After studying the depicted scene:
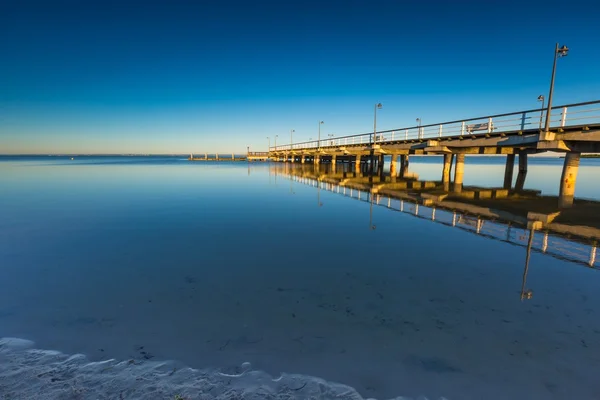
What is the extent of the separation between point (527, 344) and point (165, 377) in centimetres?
472

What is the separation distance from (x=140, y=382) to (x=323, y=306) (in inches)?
112

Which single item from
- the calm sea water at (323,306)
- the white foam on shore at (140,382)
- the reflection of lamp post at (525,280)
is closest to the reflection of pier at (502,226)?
the reflection of lamp post at (525,280)

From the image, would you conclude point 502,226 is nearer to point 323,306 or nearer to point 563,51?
point 323,306

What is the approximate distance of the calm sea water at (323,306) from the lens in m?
3.66

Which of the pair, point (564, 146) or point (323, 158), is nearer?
point (564, 146)

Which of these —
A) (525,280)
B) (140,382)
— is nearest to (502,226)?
(525,280)

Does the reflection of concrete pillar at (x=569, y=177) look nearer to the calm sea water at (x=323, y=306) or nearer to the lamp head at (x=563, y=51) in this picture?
the lamp head at (x=563, y=51)

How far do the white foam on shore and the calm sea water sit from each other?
7.2 inches

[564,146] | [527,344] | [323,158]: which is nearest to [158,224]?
[527,344]

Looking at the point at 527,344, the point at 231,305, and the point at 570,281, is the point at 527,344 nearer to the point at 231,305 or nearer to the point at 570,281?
the point at 570,281

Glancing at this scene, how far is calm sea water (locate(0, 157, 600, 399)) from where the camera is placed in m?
3.66

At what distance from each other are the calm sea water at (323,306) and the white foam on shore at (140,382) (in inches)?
7.2

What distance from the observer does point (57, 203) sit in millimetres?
15844

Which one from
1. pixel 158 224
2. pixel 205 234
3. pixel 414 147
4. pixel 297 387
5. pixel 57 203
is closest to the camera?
pixel 297 387
